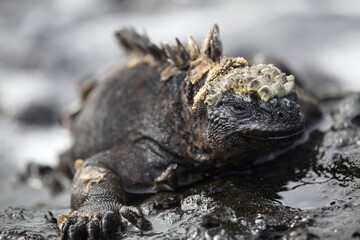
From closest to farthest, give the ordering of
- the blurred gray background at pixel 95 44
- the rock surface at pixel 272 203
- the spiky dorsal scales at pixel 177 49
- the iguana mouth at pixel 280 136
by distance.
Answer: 1. the rock surface at pixel 272 203
2. the iguana mouth at pixel 280 136
3. the spiky dorsal scales at pixel 177 49
4. the blurred gray background at pixel 95 44

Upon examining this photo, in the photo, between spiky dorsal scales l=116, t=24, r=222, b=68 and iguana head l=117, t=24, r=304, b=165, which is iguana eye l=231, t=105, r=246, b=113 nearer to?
iguana head l=117, t=24, r=304, b=165

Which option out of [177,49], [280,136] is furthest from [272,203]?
[177,49]

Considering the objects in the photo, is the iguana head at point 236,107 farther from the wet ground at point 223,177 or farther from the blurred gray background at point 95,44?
the blurred gray background at point 95,44

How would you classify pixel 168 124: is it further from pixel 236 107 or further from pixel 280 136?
pixel 280 136

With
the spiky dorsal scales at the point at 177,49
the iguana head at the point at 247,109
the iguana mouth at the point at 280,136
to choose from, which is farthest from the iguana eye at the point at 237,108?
the spiky dorsal scales at the point at 177,49

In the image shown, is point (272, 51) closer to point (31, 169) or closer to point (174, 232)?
point (31, 169)

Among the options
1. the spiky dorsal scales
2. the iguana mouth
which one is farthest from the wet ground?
the spiky dorsal scales

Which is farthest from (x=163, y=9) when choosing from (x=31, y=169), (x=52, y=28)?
(x=31, y=169)
